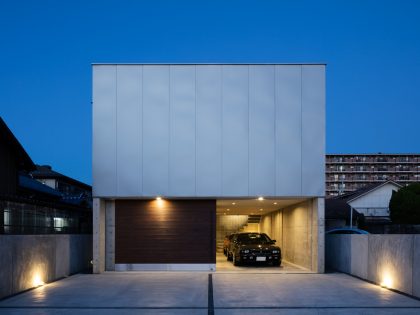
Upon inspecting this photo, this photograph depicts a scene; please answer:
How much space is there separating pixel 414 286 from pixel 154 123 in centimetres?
925

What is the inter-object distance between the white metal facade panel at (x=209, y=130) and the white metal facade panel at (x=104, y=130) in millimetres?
2796

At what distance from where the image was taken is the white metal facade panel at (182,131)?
16.3 m

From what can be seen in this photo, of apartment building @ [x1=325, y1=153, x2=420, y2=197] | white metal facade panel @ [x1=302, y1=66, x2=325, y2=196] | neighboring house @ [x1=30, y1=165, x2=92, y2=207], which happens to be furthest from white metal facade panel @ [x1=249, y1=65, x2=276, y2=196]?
apartment building @ [x1=325, y1=153, x2=420, y2=197]

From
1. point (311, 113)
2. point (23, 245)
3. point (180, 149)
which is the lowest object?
point (23, 245)

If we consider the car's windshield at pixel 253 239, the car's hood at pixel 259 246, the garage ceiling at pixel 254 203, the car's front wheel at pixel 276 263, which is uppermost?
the garage ceiling at pixel 254 203

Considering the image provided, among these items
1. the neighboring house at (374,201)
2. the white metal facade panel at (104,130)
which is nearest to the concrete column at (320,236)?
the white metal facade panel at (104,130)

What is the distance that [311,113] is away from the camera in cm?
1633

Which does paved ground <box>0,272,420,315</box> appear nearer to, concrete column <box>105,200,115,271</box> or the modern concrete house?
concrete column <box>105,200,115,271</box>

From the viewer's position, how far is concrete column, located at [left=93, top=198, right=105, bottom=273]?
16.4m

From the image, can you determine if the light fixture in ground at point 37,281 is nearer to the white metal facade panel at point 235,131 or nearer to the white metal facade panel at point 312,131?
the white metal facade panel at point 235,131

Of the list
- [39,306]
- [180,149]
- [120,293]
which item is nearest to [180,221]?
[180,149]

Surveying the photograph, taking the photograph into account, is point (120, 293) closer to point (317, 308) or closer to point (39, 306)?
point (39, 306)

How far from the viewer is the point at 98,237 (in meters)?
16.6

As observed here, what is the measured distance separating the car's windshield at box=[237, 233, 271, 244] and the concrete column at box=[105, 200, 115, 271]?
218 inches
